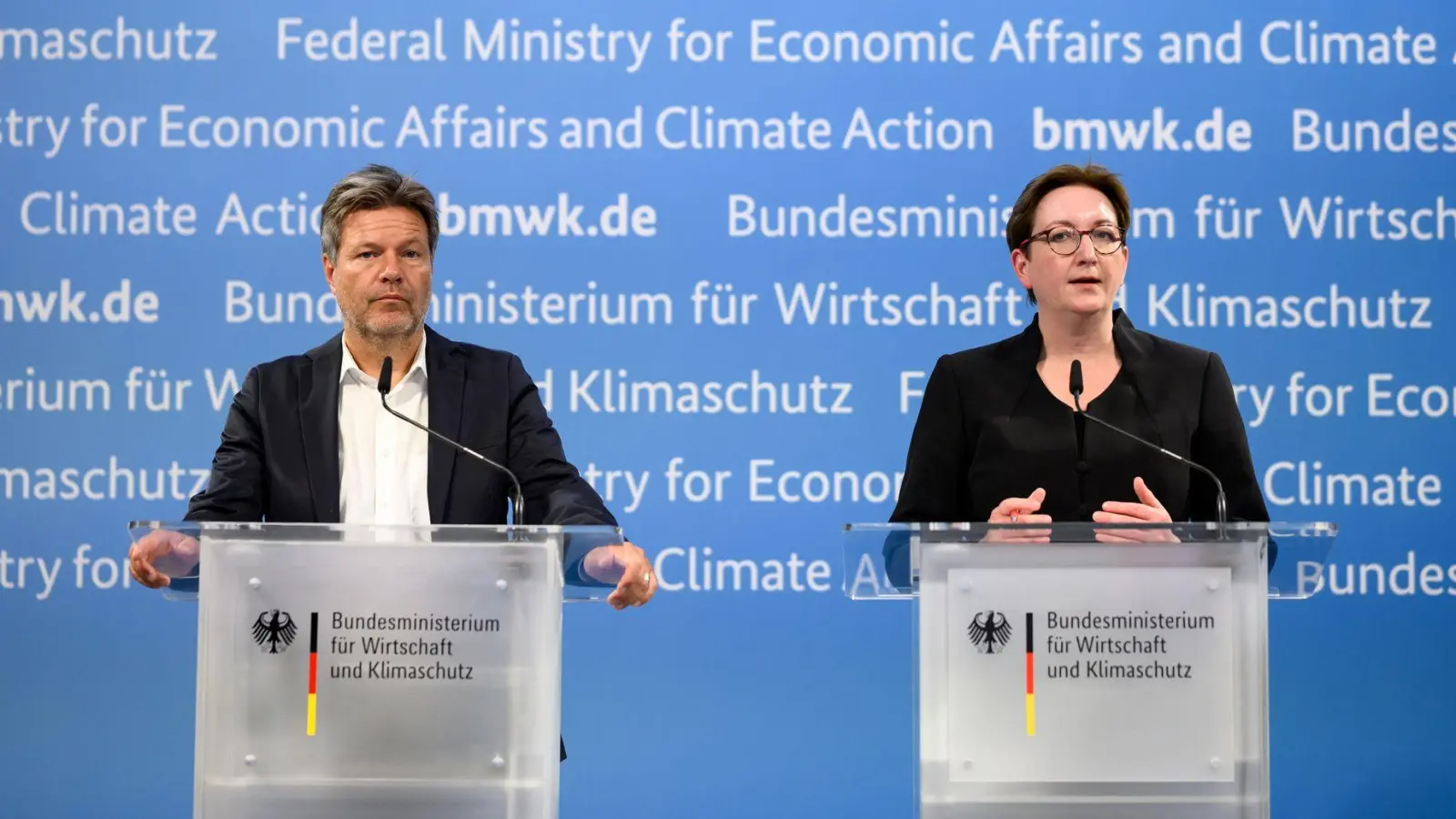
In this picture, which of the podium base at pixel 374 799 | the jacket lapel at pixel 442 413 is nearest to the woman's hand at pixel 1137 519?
the podium base at pixel 374 799

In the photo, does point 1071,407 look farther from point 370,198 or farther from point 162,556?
point 162,556

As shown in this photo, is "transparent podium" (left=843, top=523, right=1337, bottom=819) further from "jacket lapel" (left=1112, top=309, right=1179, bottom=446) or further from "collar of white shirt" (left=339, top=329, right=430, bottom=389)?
"collar of white shirt" (left=339, top=329, right=430, bottom=389)

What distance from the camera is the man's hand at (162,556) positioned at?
82.6 inches

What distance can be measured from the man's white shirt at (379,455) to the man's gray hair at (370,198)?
245 millimetres

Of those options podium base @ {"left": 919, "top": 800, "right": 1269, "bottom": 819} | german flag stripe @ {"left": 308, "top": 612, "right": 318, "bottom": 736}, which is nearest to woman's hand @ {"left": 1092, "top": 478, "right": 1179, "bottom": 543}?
podium base @ {"left": 919, "top": 800, "right": 1269, "bottom": 819}

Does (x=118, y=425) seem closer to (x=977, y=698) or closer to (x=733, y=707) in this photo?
(x=733, y=707)

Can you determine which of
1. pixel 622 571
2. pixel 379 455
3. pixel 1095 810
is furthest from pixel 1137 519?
pixel 379 455

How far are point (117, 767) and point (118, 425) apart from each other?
2.94ft

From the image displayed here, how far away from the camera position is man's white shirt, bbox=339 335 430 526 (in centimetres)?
271

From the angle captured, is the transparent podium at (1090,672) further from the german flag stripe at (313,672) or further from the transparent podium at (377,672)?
the german flag stripe at (313,672)

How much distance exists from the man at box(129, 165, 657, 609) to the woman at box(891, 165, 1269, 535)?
2.21 feet

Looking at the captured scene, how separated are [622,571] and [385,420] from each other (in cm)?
76

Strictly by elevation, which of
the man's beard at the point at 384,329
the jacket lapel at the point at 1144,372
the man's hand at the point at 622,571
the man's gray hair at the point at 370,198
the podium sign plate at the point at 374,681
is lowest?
the podium sign plate at the point at 374,681

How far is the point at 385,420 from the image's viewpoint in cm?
277
